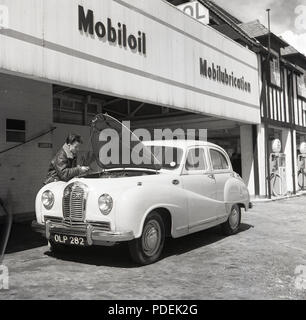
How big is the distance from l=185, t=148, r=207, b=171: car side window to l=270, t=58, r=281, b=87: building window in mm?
9946

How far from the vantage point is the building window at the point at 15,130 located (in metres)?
9.51

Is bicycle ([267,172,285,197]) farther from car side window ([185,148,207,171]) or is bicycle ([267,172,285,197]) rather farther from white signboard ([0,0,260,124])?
car side window ([185,148,207,171])

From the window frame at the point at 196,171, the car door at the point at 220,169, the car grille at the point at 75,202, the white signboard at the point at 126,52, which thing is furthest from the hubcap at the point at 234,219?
the car grille at the point at 75,202

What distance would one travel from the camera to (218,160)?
7.26 m

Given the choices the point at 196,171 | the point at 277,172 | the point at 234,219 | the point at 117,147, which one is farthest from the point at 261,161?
the point at 117,147

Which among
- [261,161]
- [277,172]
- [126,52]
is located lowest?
[277,172]

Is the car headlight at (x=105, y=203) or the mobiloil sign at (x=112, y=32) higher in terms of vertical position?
the mobiloil sign at (x=112, y=32)

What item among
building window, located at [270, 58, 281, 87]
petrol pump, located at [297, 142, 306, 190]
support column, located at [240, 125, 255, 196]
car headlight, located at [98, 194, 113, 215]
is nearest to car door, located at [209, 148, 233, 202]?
car headlight, located at [98, 194, 113, 215]

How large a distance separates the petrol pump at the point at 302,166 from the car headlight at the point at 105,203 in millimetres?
15160

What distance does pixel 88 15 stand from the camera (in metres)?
6.98

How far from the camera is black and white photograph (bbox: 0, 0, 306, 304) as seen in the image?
4547mm

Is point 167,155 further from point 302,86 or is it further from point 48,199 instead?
point 302,86

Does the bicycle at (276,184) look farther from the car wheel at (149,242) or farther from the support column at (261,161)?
the car wheel at (149,242)

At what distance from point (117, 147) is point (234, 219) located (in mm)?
2910
